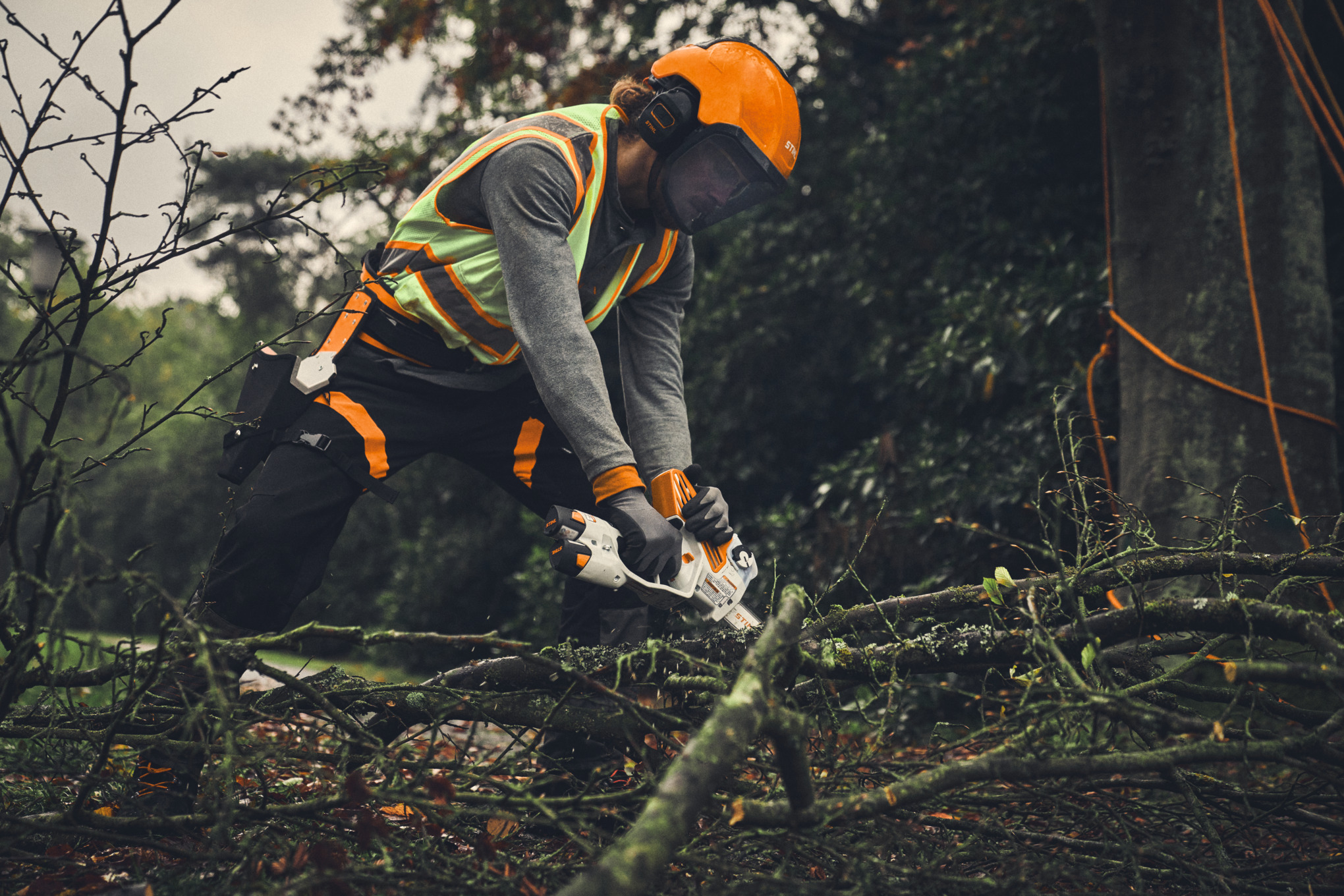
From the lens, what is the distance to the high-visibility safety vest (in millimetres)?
2227

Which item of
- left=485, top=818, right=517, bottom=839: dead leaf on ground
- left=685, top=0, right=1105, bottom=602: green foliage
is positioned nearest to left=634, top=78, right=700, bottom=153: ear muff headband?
left=485, top=818, right=517, bottom=839: dead leaf on ground

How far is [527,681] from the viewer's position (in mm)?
1811

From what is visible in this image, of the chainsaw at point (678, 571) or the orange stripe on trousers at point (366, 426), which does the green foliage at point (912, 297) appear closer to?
the chainsaw at point (678, 571)

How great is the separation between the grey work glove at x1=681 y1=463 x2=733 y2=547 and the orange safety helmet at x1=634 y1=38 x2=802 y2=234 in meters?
→ 0.82

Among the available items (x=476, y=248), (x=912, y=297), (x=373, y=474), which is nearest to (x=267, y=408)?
(x=373, y=474)

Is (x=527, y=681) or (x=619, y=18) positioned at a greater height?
(x=619, y=18)

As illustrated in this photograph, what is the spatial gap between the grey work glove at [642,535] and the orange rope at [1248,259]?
7.09 feet

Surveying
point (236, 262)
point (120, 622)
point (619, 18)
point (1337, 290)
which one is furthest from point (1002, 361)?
point (236, 262)

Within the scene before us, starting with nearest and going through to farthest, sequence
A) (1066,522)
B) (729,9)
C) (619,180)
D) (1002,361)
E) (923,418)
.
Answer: (619,180), (1066,522), (1002,361), (923,418), (729,9)

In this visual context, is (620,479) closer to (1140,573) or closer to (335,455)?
(335,455)

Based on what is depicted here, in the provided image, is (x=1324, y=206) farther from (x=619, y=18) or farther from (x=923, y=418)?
(x=619, y=18)

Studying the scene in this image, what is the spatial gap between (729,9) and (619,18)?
0.88 meters

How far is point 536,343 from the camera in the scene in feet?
6.70

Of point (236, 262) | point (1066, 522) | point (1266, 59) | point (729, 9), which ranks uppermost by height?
point (236, 262)
